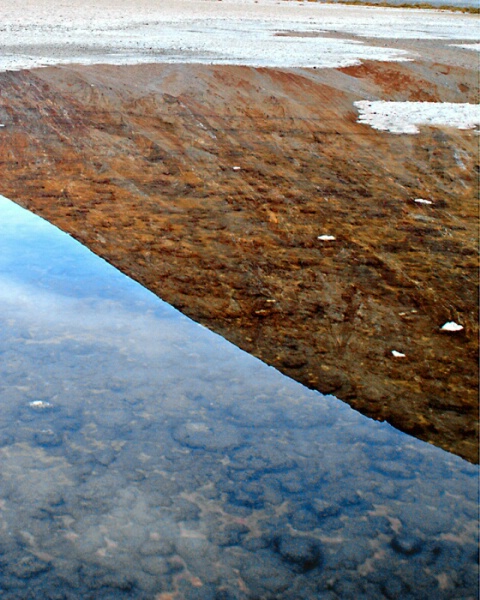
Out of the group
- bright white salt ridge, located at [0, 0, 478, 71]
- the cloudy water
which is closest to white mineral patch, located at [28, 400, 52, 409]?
the cloudy water

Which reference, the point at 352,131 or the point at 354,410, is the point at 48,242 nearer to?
the point at 354,410

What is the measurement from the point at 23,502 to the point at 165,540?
15.8 inches

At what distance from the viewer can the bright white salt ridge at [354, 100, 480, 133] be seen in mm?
7473

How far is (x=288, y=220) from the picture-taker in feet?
15.1

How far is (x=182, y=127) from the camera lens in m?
6.87

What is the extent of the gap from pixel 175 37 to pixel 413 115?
9008mm

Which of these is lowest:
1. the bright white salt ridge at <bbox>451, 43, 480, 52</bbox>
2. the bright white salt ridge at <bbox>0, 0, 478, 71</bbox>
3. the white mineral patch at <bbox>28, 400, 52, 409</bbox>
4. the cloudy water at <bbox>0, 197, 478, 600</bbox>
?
the bright white salt ridge at <bbox>451, 43, 480, 52</bbox>

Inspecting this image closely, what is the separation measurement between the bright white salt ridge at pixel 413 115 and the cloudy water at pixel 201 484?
4.93 m

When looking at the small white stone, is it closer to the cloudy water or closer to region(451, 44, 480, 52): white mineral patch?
the cloudy water

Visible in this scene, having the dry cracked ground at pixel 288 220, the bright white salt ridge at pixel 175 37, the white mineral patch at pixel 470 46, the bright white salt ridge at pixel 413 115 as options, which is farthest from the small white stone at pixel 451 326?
the white mineral patch at pixel 470 46

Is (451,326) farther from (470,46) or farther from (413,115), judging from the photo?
(470,46)

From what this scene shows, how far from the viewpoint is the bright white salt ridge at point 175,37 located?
11.9 metres

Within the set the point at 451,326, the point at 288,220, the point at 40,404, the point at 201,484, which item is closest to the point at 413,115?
the point at 288,220

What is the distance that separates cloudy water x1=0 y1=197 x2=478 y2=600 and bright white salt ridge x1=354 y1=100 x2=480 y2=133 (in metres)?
4.93
